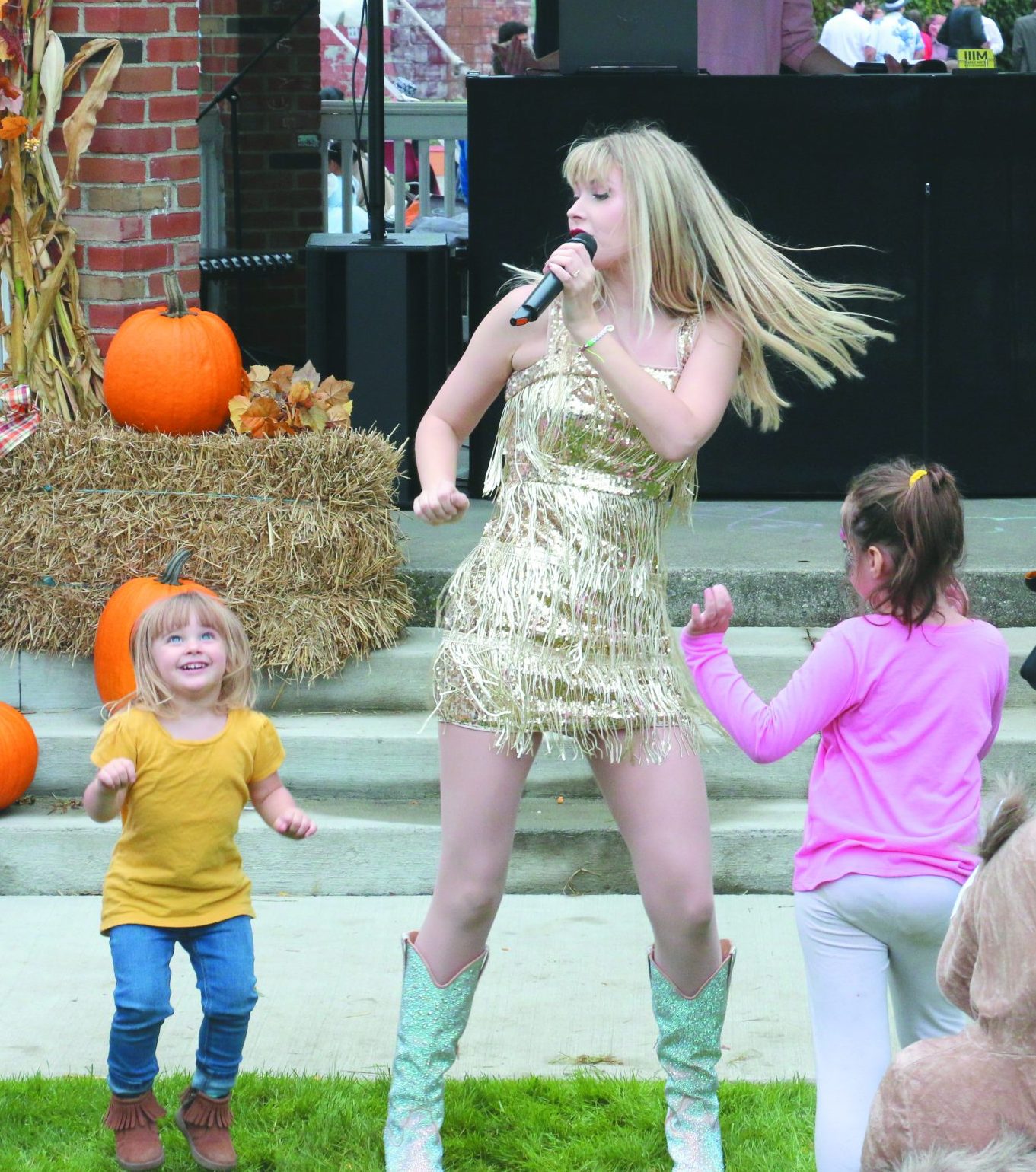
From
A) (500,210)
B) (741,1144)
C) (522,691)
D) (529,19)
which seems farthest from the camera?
(529,19)

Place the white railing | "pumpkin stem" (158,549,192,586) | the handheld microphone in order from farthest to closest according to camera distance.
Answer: the white railing, "pumpkin stem" (158,549,192,586), the handheld microphone

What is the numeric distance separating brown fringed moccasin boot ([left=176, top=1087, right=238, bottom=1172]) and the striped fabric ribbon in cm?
253

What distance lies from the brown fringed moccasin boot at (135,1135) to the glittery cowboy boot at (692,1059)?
3.15 ft

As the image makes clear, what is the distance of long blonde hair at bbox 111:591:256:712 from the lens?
3.17m

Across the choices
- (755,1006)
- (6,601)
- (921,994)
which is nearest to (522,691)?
(921,994)

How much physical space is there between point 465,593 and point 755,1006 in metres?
1.39

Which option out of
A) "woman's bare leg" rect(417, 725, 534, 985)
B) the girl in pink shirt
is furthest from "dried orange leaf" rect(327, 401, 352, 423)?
the girl in pink shirt

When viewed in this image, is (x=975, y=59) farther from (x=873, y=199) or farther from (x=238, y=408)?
(x=238, y=408)

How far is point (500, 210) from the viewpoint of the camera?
6.33m

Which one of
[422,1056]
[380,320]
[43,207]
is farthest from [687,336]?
[380,320]

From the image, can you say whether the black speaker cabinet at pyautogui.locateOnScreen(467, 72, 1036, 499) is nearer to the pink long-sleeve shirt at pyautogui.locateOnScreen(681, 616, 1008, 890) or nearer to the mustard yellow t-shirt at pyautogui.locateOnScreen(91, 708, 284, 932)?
the mustard yellow t-shirt at pyautogui.locateOnScreen(91, 708, 284, 932)

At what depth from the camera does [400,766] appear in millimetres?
4957

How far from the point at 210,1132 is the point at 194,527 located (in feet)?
7.54

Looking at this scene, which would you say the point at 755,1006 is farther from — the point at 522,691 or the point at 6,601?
the point at 6,601
